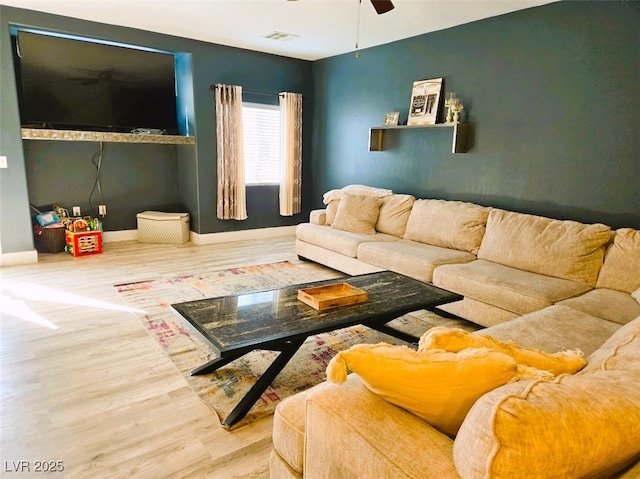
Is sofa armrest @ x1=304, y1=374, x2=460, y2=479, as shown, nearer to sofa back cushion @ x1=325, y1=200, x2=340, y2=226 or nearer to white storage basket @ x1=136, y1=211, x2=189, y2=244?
sofa back cushion @ x1=325, y1=200, x2=340, y2=226

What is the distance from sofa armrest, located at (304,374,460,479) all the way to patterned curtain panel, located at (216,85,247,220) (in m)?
4.70

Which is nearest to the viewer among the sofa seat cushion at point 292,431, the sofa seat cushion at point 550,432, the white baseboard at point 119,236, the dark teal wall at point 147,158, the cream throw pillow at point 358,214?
the sofa seat cushion at point 550,432

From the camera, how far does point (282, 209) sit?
6.23 metres

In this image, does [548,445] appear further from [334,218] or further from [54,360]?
[334,218]

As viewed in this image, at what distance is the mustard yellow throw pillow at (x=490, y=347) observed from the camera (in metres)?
1.14

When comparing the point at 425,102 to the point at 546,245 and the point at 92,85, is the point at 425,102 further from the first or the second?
the point at 92,85

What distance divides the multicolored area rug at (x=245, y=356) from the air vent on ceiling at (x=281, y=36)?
267cm

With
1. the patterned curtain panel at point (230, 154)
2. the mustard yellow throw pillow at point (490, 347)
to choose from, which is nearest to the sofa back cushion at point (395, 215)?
the patterned curtain panel at point (230, 154)

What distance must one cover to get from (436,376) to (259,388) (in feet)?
4.46

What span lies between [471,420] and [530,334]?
146 cm

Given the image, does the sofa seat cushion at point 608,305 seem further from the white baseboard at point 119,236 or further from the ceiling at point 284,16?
the white baseboard at point 119,236

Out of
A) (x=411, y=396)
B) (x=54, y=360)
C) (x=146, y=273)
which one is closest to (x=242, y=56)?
(x=146, y=273)

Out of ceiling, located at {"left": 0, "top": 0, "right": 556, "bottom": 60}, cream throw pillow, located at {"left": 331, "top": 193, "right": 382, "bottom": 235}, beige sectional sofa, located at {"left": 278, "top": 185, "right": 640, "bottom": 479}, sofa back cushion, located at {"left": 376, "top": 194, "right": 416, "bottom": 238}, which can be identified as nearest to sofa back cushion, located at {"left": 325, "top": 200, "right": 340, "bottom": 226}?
beige sectional sofa, located at {"left": 278, "top": 185, "right": 640, "bottom": 479}

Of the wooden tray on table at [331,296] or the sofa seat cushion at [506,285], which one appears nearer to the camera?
the wooden tray on table at [331,296]
